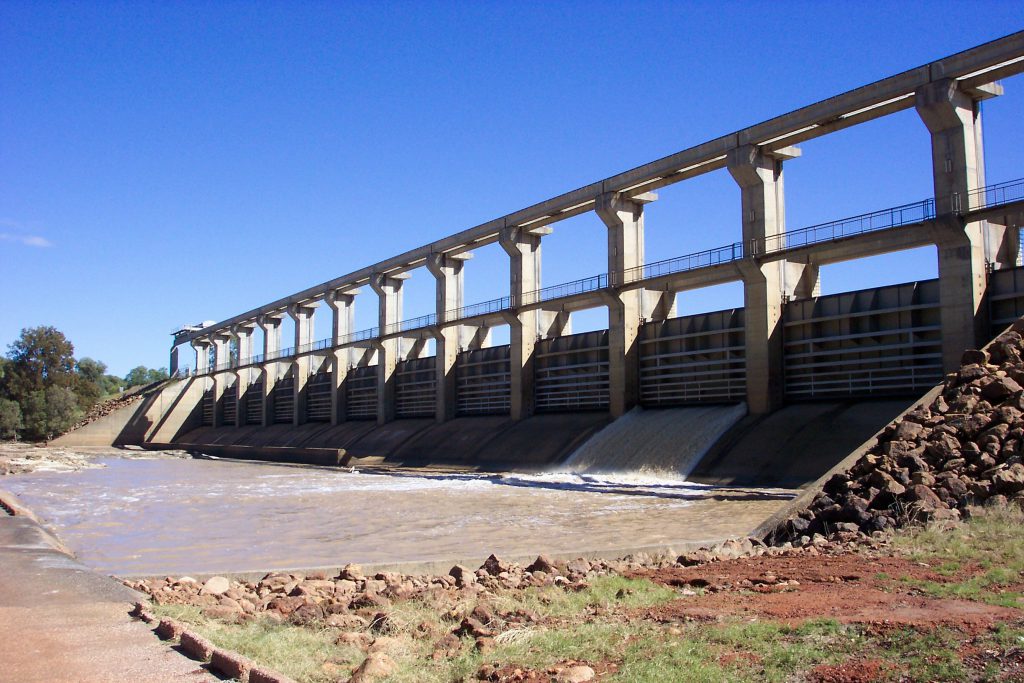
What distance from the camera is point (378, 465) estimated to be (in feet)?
128

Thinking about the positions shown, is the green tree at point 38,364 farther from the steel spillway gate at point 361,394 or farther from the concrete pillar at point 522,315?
the concrete pillar at point 522,315

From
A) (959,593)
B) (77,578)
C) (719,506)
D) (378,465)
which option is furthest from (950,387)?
(378,465)

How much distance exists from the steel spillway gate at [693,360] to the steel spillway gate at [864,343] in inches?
83.1

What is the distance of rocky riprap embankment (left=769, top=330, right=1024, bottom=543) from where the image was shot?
10.6m

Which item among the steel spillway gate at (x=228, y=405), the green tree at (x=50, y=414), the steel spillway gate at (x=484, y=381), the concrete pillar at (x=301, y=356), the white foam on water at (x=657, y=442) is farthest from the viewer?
the green tree at (x=50, y=414)

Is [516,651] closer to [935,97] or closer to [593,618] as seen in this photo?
[593,618]

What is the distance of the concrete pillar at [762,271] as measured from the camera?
87.1 ft

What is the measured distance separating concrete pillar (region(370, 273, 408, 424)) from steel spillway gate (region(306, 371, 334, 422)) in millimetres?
9632

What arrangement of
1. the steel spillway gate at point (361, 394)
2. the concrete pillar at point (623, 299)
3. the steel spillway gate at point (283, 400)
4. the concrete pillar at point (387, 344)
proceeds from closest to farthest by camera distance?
the concrete pillar at point (623, 299)
the concrete pillar at point (387, 344)
the steel spillway gate at point (361, 394)
the steel spillway gate at point (283, 400)

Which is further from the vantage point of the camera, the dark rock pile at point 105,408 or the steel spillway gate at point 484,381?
the dark rock pile at point 105,408

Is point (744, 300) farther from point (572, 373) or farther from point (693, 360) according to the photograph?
point (572, 373)

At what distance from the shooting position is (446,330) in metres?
44.0

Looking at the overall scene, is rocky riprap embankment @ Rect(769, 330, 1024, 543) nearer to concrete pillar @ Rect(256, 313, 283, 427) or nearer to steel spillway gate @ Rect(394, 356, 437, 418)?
steel spillway gate @ Rect(394, 356, 437, 418)

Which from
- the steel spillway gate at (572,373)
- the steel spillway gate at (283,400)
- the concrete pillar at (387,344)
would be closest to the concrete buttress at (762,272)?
the steel spillway gate at (572,373)
